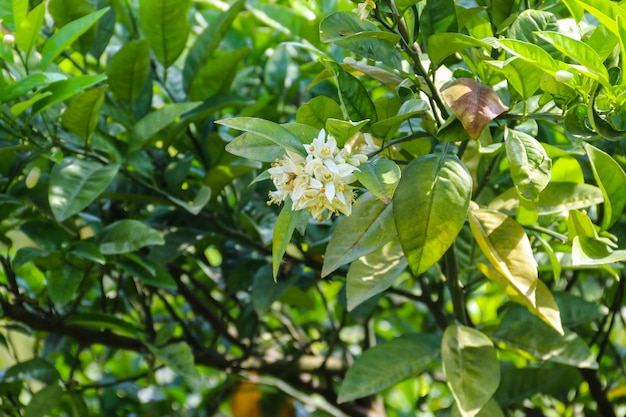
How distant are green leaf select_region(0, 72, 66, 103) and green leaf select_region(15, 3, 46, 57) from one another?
8cm

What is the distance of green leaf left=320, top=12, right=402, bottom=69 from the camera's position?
0.77 m

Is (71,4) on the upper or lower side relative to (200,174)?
upper

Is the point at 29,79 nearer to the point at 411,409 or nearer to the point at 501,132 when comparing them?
the point at 501,132

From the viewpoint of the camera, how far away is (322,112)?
788 millimetres

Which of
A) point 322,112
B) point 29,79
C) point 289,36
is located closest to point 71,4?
point 29,79

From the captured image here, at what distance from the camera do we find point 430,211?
0.69 meters

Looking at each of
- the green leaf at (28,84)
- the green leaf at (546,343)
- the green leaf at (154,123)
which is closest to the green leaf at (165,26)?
the green leaf at (154,123)

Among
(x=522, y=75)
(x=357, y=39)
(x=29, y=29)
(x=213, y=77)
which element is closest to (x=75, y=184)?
(x=29, y=29)

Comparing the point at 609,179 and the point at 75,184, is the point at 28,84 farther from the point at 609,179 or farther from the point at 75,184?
the point at 609,179

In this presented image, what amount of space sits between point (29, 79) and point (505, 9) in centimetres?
51

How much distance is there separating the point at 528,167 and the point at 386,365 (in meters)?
0.36

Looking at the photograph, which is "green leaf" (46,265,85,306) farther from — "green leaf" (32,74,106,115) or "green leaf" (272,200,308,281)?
"green leaf" (272,200,308,281)

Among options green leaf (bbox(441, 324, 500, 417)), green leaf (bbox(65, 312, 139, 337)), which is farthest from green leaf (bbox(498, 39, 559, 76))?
green leaf (bbox(65, 312, 139, 337))

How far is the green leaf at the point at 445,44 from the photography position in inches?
28.4
